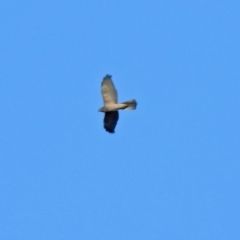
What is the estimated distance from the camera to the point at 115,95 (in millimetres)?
39094

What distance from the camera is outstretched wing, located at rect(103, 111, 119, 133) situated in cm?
3947

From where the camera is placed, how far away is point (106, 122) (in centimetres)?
3962

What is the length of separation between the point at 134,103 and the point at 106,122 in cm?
225

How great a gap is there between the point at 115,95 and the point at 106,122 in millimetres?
1224

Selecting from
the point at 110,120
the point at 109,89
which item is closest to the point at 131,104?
the point at 109,89

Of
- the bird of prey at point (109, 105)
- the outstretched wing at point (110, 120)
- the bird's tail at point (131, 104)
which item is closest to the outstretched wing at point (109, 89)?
the bird of prey at point (109, 105)

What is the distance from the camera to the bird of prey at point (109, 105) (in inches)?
1535

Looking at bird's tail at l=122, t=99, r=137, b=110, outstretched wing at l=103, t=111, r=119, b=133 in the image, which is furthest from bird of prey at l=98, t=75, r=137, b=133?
bird's tail at l=122, t=99, r=137, b=110

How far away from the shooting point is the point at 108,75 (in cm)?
3897

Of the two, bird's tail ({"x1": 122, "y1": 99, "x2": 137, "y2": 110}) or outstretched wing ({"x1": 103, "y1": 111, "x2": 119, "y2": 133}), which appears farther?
outstretched wing ({"x1": 103, "y1": 111, "x2": 119, "y2": 133})

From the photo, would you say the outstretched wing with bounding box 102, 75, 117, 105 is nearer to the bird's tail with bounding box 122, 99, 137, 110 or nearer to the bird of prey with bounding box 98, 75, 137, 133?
the bird of prey with bounding box 98, 75, 137, 133

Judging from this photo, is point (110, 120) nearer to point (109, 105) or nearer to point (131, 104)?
point (109, 105)

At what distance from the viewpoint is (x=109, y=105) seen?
39.1m

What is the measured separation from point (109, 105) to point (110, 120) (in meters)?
0.79
